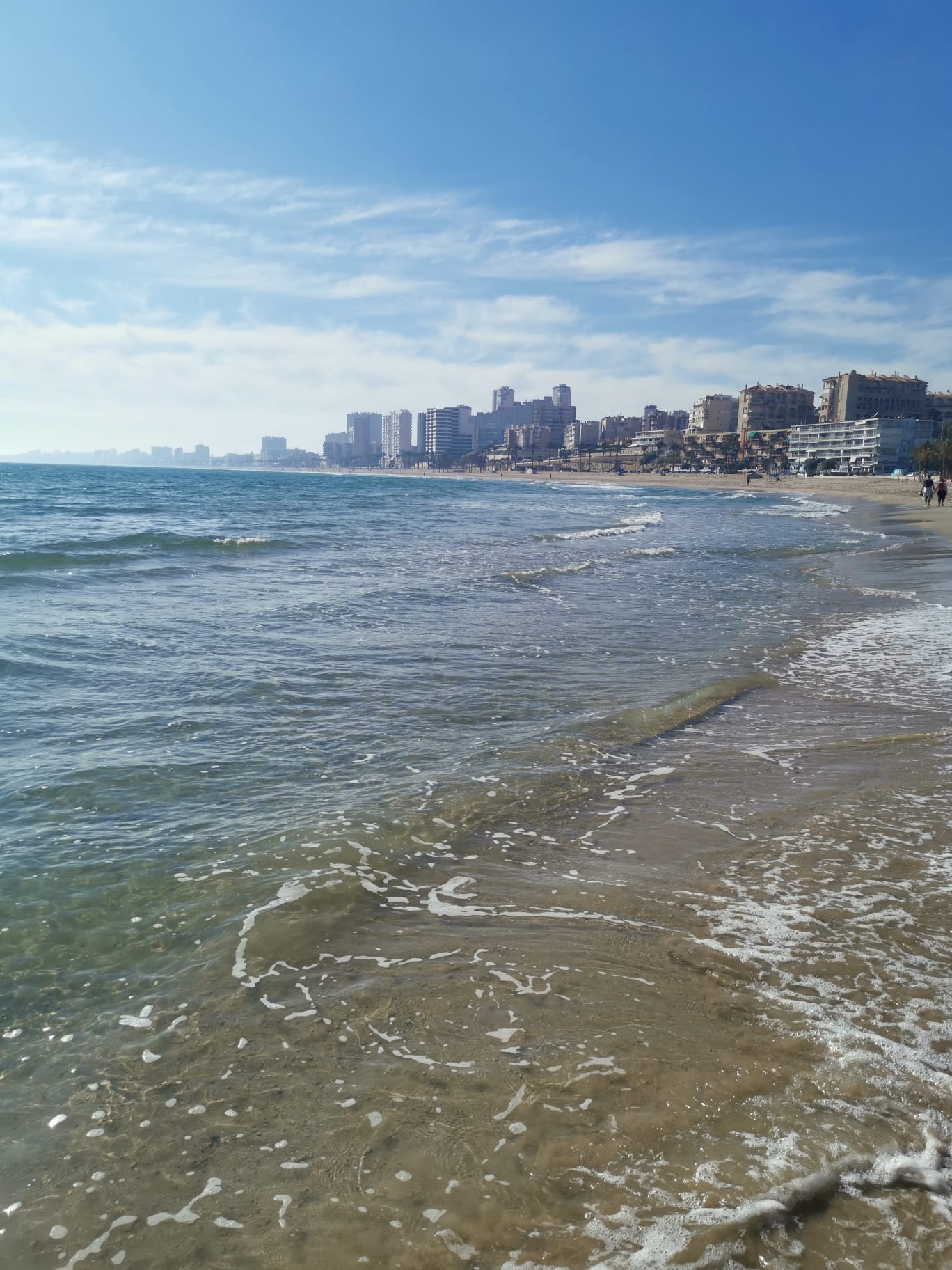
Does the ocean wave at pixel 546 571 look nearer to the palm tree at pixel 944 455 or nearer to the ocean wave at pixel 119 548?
the ocean wave at pixel 119 548

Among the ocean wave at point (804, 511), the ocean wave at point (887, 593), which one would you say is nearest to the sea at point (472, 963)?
the ocean wave at point (887, 593)

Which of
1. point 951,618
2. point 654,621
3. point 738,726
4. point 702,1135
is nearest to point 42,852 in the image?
point 702,1135

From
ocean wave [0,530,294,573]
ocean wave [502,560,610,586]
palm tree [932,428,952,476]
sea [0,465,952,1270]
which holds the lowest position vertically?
sea [0,465,952,1270]

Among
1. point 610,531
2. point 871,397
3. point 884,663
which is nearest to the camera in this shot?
point 884,663

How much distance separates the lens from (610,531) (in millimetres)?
37000

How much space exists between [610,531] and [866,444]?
433 feet

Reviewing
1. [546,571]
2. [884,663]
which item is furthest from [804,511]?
[884,663]

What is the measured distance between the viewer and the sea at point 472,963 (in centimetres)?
270

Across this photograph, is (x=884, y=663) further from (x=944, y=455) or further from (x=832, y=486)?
(x=832, y=486)

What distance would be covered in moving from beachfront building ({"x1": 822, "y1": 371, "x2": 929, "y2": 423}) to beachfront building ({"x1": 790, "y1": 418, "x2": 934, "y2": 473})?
963 cm

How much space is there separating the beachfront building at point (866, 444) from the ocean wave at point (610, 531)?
11266 centimetres

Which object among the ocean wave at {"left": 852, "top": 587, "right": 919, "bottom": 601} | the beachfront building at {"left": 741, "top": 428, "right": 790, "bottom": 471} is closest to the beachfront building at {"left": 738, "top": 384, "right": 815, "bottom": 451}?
the beachfront building at {"left": 741, "top": 428, "right": 790, "bottom": 471}

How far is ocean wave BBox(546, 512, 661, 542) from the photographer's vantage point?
33.4 metres

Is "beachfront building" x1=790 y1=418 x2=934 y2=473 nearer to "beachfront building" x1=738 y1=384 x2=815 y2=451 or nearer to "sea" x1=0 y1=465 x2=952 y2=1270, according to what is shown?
"beachfront building" x1=738 y1=384 x2=815 y2=451
